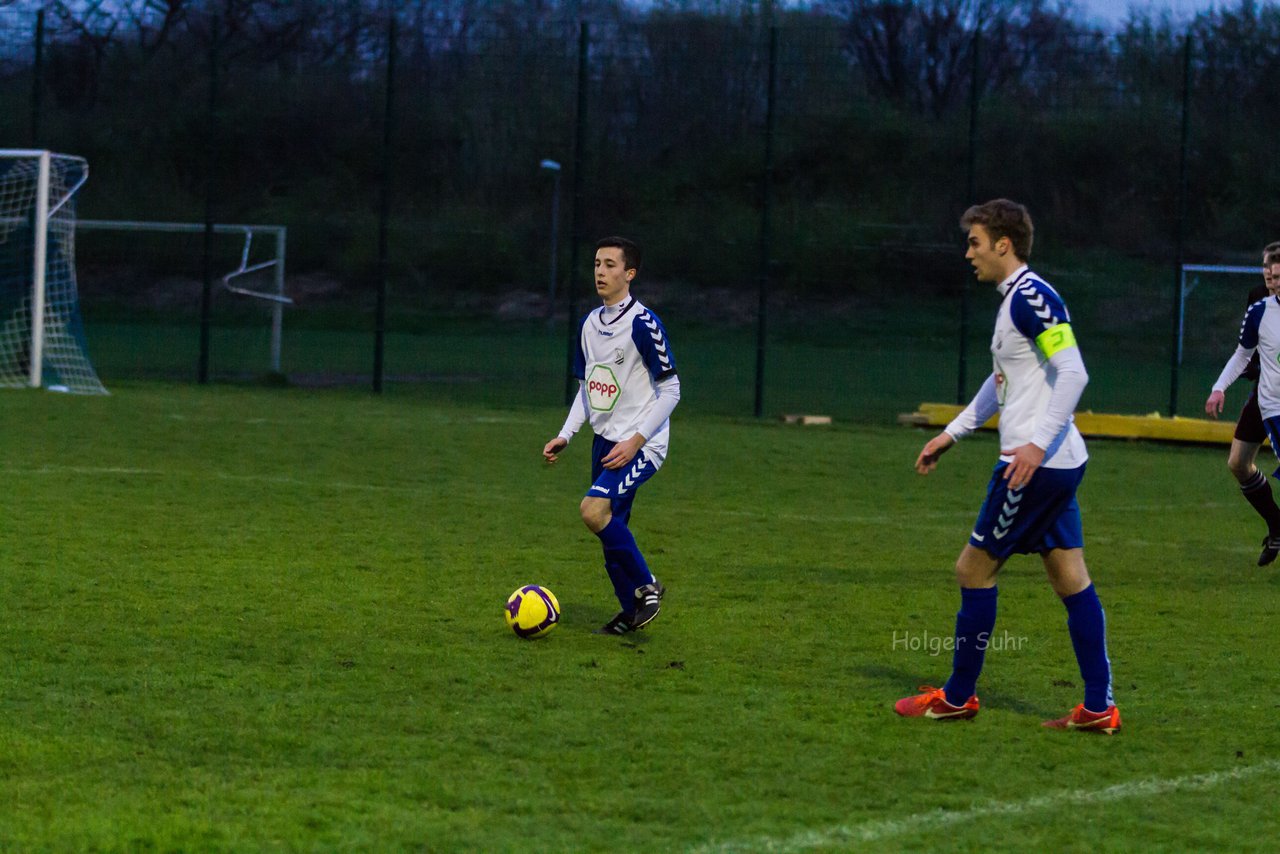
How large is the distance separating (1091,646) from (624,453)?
7.14 feet

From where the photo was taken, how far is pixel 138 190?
22.5 m

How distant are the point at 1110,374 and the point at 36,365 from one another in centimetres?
1287

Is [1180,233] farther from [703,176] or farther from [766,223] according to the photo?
[703,176]

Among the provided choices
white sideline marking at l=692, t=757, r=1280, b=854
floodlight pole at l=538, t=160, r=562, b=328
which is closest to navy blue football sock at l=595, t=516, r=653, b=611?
white sideline marking at l=692, t=757, r=1280, b=854

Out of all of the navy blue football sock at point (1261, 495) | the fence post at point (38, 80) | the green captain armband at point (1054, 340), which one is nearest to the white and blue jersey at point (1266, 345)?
the navy blue football sock at point (1261, 495)

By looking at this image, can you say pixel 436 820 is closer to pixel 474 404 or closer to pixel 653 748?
pixel 653 748

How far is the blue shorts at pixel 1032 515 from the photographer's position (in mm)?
5184

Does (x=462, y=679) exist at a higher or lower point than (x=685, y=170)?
lower

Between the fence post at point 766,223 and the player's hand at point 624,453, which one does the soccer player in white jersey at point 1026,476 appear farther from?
the fence post at point 766,223

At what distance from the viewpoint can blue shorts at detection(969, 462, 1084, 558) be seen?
17.0ft

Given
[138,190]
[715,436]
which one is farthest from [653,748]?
[138,190]

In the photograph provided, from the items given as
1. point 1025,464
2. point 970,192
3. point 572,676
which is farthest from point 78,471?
point 970,192

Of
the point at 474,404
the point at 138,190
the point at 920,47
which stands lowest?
the point at 474,404

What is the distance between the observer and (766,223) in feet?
61.5
